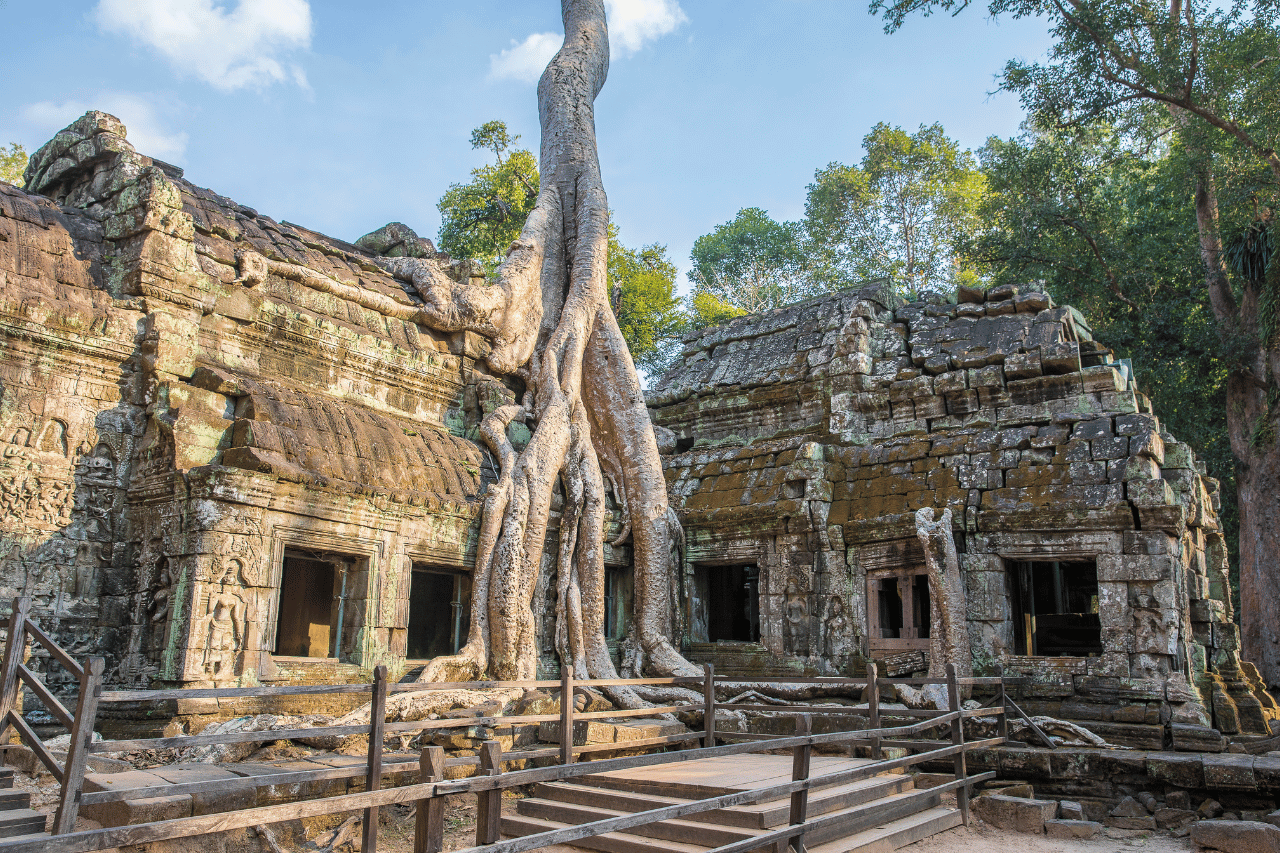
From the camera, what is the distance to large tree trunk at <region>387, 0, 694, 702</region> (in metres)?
7.99

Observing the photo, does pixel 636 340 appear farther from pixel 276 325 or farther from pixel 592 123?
pixel 276 325

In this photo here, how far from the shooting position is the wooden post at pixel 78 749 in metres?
3.13

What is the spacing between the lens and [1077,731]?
714 centimetres

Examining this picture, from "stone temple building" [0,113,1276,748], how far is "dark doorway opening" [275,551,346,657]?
1.2 inches

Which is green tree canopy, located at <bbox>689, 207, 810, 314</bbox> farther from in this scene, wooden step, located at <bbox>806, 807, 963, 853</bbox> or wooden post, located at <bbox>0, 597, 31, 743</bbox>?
wooden post, located at <bbox>0, 597, 31, 743</bbox>

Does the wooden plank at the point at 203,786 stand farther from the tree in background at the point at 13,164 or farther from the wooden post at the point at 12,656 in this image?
the tree in background at the point at 13,164

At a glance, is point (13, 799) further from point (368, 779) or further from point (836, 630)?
point (836, 630)

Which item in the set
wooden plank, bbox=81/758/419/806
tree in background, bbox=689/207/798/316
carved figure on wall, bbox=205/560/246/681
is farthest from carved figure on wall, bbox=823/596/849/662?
tree in background, bbox=689/207/798/316

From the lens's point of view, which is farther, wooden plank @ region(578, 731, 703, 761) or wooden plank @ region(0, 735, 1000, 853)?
wooden plank @ region(578, 731, 703, 761)

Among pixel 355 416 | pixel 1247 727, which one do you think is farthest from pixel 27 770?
pixel 1247 727

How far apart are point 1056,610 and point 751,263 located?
1830 centimetres

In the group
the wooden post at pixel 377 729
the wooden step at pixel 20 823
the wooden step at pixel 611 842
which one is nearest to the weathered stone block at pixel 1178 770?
the wooden step at pixel 611 842

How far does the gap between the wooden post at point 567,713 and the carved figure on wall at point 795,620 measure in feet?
14.6

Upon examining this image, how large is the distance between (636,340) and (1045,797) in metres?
15.8
